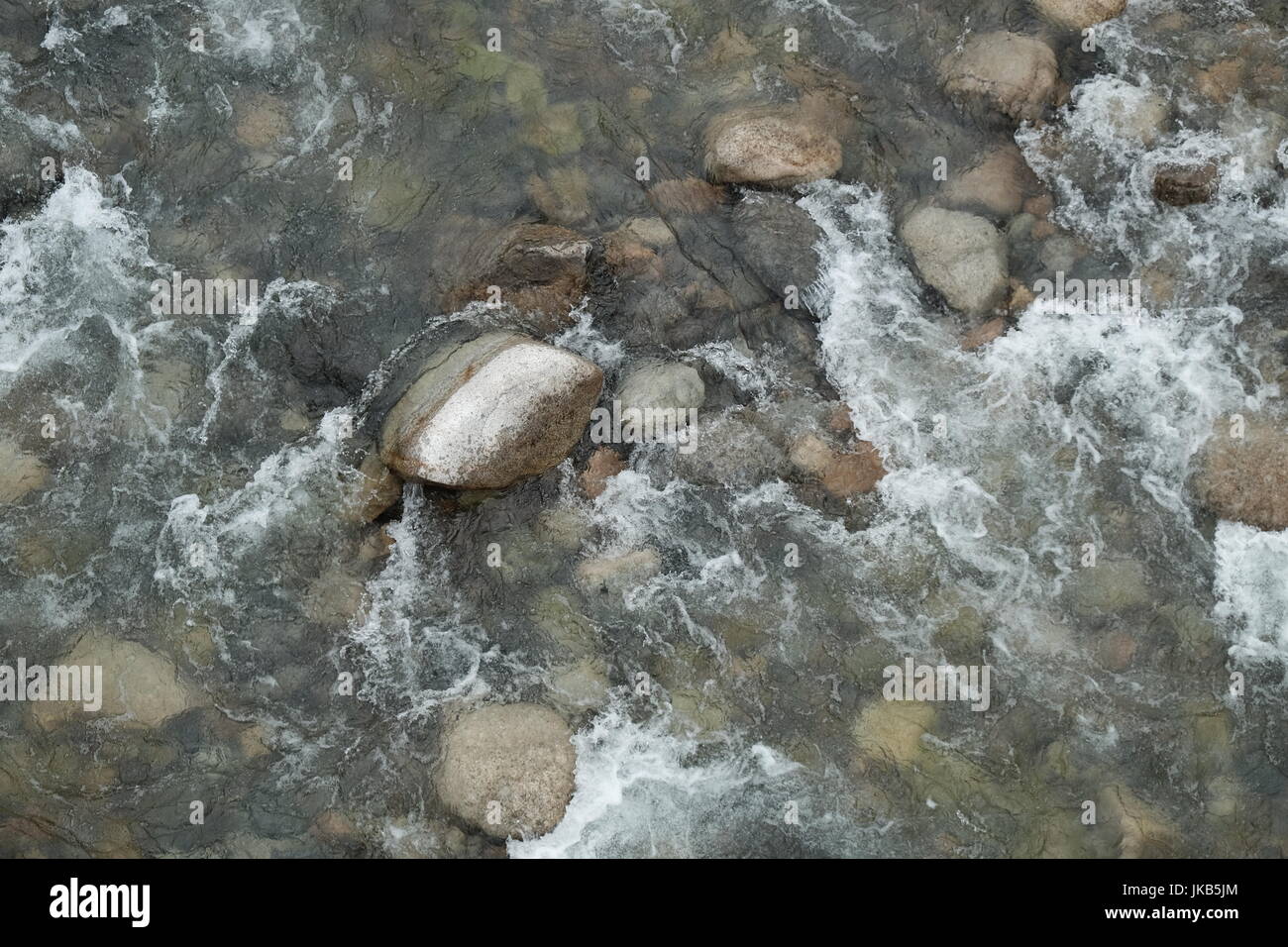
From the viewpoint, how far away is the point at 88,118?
54.0ft

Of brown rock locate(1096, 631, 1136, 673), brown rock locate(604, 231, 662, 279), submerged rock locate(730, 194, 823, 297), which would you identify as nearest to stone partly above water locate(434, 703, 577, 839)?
brown rock locate(604, 231, 662, 279)

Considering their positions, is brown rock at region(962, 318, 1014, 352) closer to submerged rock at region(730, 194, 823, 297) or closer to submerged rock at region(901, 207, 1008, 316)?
submerged rock at region(901, 207, 1008, 316)

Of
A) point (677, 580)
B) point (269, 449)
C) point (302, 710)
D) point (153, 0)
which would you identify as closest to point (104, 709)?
point (302, 710)

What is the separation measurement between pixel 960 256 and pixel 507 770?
9.49 metres

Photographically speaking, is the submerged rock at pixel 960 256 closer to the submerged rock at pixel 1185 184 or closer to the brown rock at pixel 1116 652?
the submerged rock at pixel 1185 184

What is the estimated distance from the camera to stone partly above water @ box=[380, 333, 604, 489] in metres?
13.8

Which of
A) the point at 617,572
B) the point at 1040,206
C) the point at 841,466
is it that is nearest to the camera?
the point at 617,572

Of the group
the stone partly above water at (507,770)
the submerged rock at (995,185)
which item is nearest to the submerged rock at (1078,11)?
the submerged rock at (995,185)

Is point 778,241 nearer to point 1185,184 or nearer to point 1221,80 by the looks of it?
point 1185,184

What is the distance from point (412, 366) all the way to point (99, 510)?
4.45 m

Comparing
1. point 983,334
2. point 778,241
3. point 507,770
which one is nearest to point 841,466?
point 983,334

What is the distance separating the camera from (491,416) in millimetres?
13797

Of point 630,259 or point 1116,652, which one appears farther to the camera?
point 630,259

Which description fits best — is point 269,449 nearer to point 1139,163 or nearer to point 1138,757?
point 1138,757
